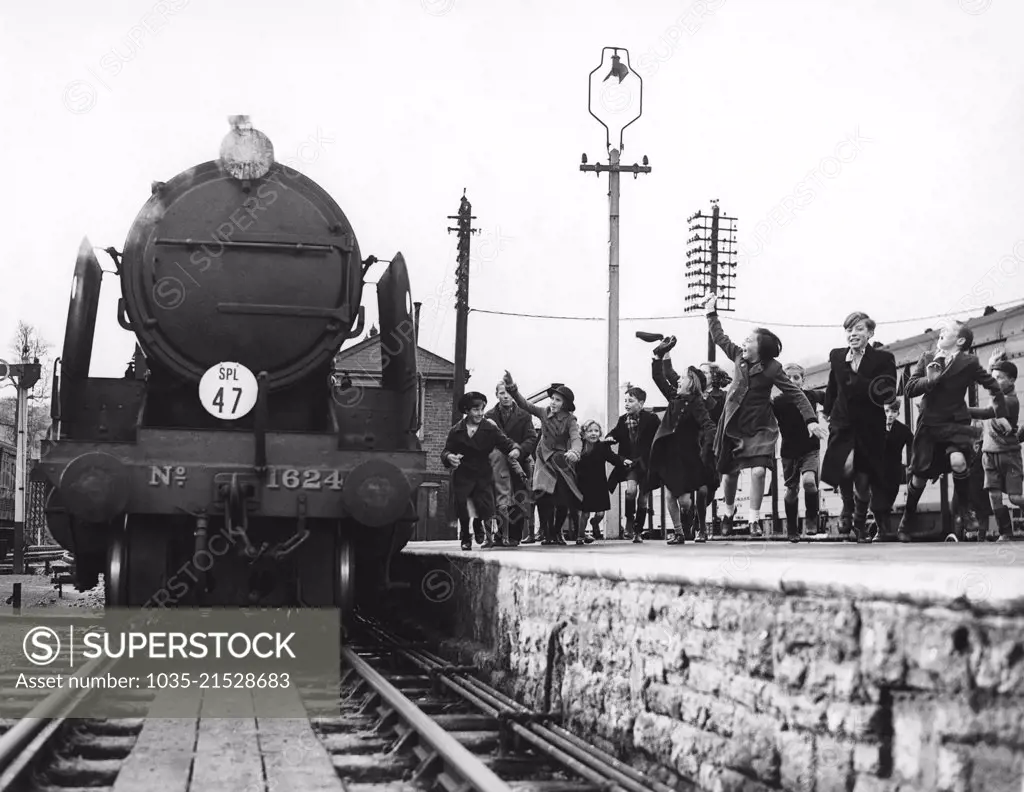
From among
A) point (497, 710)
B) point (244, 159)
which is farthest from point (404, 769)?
point (244, 159)

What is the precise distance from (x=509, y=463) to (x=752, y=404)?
288 centimetres

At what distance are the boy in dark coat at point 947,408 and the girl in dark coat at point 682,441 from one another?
2063 millimetres

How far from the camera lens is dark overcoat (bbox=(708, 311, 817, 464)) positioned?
9383 millimetres

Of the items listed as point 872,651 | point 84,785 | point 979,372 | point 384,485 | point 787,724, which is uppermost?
point 979,372

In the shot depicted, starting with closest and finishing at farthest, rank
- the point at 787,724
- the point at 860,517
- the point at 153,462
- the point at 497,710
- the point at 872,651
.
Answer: the point at 872,651 < the point at 787,724 < the point at 497,710 < the point at 153,462 < the point at 860,517

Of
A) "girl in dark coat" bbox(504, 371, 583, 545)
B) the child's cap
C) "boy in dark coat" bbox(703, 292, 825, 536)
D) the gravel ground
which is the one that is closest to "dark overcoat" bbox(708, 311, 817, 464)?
"boy in dark coat" bbox(703, 292, 825, 536)

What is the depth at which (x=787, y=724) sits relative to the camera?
12.8 feet

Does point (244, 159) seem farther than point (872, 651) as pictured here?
Yes

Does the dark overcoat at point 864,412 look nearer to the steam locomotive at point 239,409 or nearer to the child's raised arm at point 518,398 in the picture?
the steam locomotive at point 239,409

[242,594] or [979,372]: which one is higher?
[979,372]

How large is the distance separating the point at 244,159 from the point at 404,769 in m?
4.82

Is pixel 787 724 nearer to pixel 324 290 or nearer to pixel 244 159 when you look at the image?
pixel 324 290

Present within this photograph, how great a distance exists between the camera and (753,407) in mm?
9477

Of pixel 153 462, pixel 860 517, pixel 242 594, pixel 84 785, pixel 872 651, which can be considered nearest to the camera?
pixel 872 651
